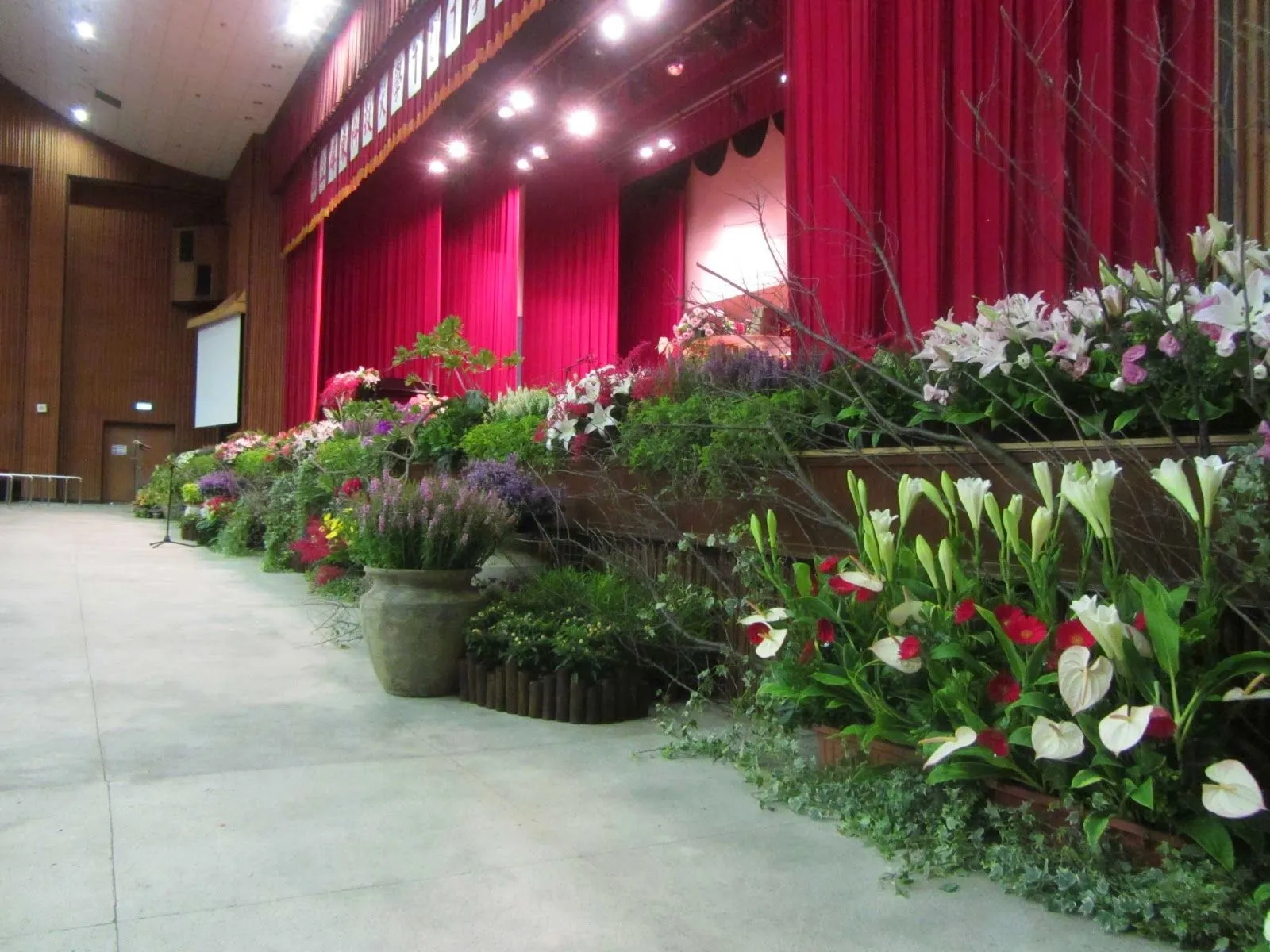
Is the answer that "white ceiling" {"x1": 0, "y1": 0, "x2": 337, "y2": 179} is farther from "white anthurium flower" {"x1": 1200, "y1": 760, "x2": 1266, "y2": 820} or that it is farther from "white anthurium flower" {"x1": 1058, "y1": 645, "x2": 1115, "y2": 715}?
"white anthurium flower" {"x1": 1200, "y1": 760, "x2": 1266, "y2": 820}

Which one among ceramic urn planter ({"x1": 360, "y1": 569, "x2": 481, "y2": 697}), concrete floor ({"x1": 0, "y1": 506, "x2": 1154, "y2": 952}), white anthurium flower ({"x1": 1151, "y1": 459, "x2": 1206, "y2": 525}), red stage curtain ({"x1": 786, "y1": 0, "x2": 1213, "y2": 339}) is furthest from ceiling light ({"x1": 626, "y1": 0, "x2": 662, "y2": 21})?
white anthurium flower ({"x1": 1151, "y1": 459, "x2": 1206, "y2": 525})

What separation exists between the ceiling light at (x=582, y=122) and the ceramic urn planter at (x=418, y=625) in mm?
10517

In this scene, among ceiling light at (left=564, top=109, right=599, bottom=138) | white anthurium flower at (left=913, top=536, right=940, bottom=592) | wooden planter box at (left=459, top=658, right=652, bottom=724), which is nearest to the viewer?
white anthurium flower at (left=913, top=536, right=940, bottom=592)

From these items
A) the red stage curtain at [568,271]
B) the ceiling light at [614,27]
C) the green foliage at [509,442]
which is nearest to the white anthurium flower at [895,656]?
the green foliage at [509,442]

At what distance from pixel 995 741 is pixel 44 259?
22.6 meters

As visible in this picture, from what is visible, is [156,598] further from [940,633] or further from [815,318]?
[940,633]

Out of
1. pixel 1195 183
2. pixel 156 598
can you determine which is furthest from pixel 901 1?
pixel 156 598

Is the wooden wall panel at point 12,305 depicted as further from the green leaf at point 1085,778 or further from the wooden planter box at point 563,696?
the green leaf at point 1085,778

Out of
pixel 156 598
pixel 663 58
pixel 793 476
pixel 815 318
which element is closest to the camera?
pixel 793 476

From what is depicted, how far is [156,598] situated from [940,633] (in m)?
5.68

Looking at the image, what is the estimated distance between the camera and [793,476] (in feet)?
10.8

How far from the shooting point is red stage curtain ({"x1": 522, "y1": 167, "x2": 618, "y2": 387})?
15164 mm

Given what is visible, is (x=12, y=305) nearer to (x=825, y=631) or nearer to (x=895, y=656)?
(x=825, y=631)

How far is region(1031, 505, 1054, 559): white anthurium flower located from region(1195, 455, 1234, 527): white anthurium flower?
0.32 meters
